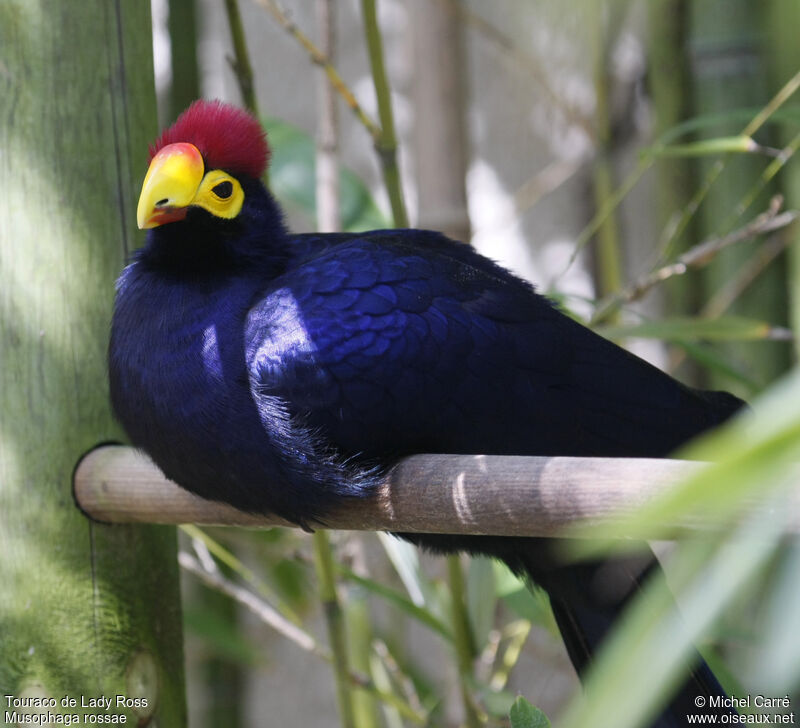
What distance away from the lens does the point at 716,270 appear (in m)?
1.64

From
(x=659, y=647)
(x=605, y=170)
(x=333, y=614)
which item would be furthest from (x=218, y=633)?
(x=659, y=647)

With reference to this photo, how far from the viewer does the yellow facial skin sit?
893 mm

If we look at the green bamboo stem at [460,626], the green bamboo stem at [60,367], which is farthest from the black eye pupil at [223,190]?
the green bamboo stem at [460,626]

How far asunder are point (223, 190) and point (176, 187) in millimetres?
95

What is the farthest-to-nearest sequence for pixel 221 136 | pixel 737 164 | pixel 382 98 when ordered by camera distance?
1. pixel 737 164
2. pixel 382 98
3. pixel 221 136

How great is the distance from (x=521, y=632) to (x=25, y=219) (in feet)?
3.25

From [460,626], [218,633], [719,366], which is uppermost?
[719,366]

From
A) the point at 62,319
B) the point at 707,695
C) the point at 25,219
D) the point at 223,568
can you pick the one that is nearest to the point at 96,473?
the point at 62,319

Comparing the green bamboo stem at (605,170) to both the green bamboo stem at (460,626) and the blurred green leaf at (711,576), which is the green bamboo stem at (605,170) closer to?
the green bamboo stem at (460,626)

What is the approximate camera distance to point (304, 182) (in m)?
1.42

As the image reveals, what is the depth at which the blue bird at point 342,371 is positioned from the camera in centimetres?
85

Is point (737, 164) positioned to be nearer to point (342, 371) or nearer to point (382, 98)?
point (382, 98)

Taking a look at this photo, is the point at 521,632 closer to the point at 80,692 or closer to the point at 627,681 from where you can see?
the point at 80,692

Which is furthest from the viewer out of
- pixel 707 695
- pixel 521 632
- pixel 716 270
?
pixel 716 270
